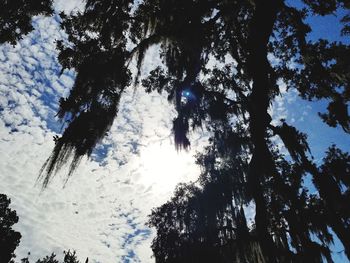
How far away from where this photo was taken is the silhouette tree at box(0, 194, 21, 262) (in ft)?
106

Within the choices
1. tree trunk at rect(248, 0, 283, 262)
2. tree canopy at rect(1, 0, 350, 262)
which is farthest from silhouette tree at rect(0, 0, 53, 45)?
tree trunk at rect(248, 0, 283, 262)

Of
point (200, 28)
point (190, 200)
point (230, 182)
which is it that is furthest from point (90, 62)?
point (190, 200)

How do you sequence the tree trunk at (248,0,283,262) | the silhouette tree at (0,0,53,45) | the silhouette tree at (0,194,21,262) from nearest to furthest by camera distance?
the tree trunk at (248,0,283,262) → the silhouette tree at (0,0,53,45) → the silhouette tree at (0,194,21,262)

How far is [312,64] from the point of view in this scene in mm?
8133

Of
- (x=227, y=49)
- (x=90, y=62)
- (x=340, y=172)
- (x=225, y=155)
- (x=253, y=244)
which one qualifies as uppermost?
(x=227, y=49)

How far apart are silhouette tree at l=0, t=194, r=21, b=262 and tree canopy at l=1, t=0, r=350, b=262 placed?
26.5m

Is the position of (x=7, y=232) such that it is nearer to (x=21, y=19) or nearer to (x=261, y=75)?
(x=21, y=19)

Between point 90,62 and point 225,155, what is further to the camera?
point 225,155

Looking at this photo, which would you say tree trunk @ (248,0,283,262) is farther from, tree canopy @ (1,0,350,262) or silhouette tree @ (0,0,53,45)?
silhouette tree @ (0,0,53,45)

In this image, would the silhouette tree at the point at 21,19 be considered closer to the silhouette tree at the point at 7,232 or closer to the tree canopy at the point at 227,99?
the tree canopy at the point at 227,99

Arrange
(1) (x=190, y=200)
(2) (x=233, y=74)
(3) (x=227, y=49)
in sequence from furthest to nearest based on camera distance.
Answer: (1) (x=190, y=200) → (2) (x=233, y=74) → (3) (x=227, y=49)

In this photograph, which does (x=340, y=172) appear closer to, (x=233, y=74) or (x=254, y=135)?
(x=233, y=74)

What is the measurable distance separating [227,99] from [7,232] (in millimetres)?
34818

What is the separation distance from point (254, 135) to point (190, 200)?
11.2 m
